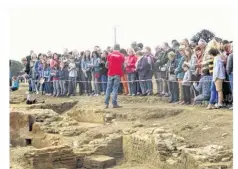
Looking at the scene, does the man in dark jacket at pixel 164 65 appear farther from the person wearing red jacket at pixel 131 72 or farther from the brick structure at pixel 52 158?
the brick structure at pixel 52 158

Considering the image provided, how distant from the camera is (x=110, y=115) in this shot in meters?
8.94

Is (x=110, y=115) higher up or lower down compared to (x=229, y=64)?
lower down

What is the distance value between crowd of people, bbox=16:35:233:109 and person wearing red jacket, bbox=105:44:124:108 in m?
0.02

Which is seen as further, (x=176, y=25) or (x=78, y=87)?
(x=78, y=87)

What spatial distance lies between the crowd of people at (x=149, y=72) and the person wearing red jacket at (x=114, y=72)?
0.07 ft

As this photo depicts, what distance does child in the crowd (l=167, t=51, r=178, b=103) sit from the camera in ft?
28.3

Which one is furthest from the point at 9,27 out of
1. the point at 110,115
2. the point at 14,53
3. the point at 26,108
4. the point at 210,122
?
the point at 210,122

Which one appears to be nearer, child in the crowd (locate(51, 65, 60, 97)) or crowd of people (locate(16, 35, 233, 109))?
crowd of people (locate(16, 35, 233, 109))

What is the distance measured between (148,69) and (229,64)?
1.33 metres

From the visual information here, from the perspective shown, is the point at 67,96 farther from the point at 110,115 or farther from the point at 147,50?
the point at 147,50

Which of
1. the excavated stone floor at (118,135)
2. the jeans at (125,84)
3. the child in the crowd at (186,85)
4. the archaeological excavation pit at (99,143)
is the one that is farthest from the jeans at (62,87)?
the child in the crowd at (186,85)

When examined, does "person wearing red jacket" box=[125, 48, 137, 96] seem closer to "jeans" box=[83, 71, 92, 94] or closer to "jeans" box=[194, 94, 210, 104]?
"jeans" box=[83, 71, 92, 94]

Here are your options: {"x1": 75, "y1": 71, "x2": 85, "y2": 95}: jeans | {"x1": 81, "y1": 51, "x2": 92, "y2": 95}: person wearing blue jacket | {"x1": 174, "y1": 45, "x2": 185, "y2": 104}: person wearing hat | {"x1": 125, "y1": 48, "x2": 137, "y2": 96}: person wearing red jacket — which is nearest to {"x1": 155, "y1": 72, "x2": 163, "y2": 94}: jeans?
{"x1": 174, "y1": 45, "x2": 185, "y2": 104}: person wearing hat

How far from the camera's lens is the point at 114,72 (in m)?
9.09
